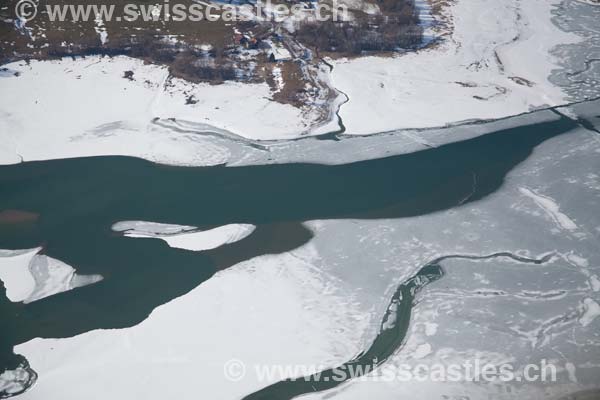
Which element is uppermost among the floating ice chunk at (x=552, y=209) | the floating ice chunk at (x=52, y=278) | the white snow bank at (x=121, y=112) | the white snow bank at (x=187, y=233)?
the white snow bank at (x=121, y=112)

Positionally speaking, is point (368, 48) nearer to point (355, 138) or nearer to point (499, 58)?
point (499, 58)

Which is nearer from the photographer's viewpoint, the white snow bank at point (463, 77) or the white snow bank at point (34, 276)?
the white snow bank at point (34, 276)

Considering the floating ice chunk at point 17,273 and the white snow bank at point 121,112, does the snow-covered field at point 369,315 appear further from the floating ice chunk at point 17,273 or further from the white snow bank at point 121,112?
the white snow bank at point 121,112

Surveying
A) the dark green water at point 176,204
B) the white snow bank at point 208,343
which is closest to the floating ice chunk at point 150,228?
the dark green water at point 176,204

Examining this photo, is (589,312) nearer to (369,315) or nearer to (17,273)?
(369,315)

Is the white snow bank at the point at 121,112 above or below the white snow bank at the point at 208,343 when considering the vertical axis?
above

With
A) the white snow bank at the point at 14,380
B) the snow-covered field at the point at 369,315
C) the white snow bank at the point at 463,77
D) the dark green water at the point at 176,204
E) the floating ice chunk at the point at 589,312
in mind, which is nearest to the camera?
the white snow bank at the point at 14,380

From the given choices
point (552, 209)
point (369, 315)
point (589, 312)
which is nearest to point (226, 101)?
point (369, 315)

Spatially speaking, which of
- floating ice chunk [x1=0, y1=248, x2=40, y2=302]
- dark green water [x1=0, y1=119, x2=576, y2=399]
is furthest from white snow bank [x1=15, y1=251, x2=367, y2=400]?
floating ice chunk [x1=0, y1=248, x2=40, y2=302]

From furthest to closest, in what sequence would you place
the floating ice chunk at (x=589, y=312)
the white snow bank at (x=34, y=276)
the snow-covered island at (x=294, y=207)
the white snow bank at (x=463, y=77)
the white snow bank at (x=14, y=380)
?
the white snow bank at (x=463, y=77) < the white snow bank at (x=34, y=276) < the floating ice chunk at (x=589, y=312) < the snow-covered island at (x=294, y=207) < the white snow bank at (x=14, y=380)
